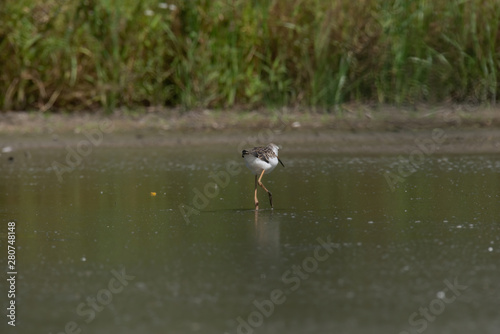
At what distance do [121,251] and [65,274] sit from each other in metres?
0.57

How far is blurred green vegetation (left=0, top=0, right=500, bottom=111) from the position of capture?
37.6 feet

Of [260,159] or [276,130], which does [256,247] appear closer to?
[260,159]

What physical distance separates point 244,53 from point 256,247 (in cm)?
627

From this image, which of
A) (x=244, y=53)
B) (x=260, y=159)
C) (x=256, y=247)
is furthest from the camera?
(x=244, y=53)

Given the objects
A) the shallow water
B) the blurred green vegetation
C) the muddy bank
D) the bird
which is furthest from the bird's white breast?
the blurred green vegetation

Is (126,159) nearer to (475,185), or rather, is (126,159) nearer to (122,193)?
(122,193)

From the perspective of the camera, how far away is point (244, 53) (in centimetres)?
1170

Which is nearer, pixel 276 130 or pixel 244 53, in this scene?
pixel 276 130

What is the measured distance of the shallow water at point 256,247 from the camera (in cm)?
437

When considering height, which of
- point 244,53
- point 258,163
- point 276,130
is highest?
point 258,163

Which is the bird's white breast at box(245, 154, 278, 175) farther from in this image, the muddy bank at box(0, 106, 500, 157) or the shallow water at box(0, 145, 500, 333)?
the muddy bank at box(0, 106, 500, 157)

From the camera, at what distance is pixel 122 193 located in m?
7.75

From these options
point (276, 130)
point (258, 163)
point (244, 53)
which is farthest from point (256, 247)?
point (244, 53)

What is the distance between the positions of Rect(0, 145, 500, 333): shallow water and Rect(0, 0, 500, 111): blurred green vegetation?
2574mm
